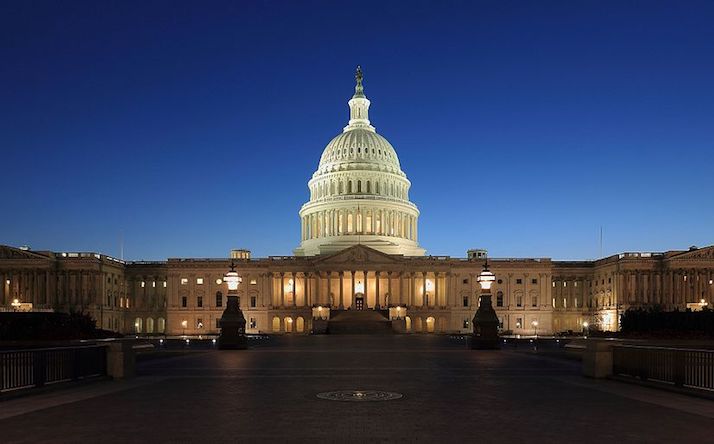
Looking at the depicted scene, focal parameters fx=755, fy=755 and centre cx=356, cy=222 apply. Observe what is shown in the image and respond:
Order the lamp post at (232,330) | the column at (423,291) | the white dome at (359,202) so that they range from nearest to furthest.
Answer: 1. the lamp post at (232,330)
2. the column at (423,291)
3. the white dome at (359,202)

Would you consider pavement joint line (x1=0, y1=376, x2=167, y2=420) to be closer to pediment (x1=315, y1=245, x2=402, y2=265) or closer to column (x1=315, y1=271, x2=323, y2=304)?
pediment (x1=315, y1=245, x2=402, y2=265)

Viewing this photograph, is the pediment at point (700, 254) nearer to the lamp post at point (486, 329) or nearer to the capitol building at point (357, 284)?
the capitol building at point (357, 284)

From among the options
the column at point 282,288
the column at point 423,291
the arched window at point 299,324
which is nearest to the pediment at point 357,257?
the column at point 423,291

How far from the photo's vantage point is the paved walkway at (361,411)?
16.7 meters

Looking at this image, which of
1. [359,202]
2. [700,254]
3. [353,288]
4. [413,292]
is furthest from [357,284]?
[700,254]

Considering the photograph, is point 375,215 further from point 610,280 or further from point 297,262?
point 610,280

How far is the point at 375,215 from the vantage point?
16300 cm

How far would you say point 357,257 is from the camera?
14400cm

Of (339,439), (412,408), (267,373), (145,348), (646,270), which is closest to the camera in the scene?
(339,439)

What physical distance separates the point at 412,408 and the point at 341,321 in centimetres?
9825

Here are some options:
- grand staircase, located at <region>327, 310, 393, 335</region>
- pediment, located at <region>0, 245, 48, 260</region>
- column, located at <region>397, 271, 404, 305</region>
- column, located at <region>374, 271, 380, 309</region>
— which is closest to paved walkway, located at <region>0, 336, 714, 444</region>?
grand staircase, located at <region>327, 310, 393, 335</region>

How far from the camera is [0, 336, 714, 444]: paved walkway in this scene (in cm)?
1673

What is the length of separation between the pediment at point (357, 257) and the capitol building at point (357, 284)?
7.5 inches

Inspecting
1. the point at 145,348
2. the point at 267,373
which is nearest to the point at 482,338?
the point at 145,348
